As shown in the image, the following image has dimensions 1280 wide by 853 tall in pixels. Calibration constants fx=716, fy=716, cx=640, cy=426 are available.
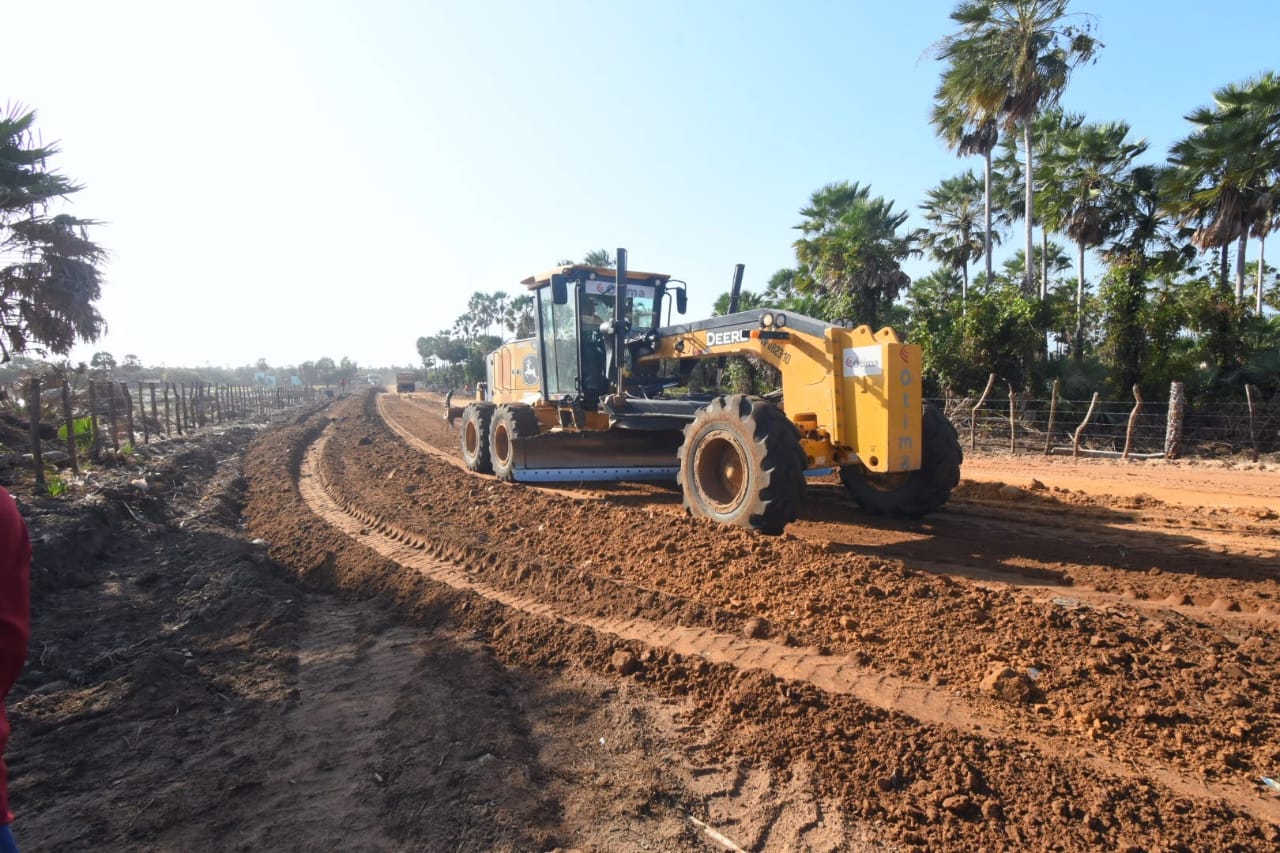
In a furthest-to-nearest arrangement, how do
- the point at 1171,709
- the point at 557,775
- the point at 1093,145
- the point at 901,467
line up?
1. the point at 1093,145
2. the point at 901,467
3. the point at 1171,709
4. the point at 557,775

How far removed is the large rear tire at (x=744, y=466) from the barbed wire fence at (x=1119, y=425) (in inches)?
396

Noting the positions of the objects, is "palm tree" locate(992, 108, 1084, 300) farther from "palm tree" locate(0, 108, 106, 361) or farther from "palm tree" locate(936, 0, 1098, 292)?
"palm tree" locate(0, 108, 106, 361)

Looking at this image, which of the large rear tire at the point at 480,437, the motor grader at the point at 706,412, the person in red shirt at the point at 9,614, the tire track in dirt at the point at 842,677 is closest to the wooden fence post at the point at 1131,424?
the motor grader at the point at 706,412

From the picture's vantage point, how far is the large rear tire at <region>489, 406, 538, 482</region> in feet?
33.6

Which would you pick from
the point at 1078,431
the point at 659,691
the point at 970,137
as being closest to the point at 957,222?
the point at 970,137

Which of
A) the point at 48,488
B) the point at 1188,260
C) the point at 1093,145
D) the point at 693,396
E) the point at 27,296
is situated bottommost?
the point at 48,488

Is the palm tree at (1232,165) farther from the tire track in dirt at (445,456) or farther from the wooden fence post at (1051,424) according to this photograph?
the tire track in dirt at (445,456)

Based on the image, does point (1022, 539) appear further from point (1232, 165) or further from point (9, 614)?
point (1232, 165)

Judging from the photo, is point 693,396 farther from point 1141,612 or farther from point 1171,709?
point 1171,709

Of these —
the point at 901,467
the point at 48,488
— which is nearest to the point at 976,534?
the point at 901,467

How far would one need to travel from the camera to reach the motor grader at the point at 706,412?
610 centimetres

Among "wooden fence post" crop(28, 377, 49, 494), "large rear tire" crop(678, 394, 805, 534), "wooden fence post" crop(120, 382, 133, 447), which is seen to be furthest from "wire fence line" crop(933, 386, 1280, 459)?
"wooden fence post" crop(120, 382, 133, 447)

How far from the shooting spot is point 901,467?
616cm

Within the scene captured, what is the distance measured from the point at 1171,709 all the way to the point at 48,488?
38.5ft
